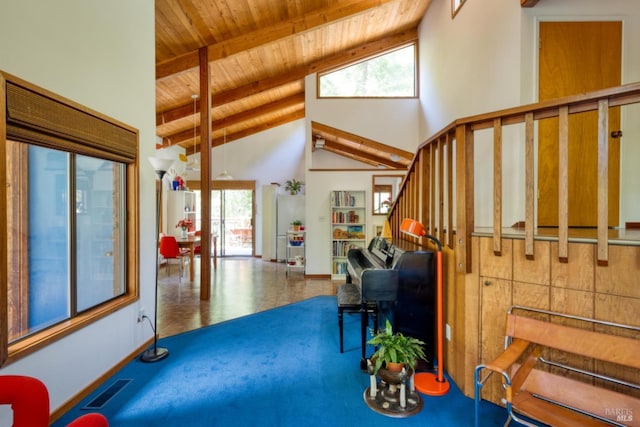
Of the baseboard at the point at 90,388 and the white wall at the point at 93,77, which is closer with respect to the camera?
the white wall at the point at 93,77

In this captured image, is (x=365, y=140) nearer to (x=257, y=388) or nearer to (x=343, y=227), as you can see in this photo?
(x=343, y=227)

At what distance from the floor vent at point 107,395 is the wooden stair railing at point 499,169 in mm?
2684

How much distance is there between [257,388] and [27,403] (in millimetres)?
1458

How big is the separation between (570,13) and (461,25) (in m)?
1.50

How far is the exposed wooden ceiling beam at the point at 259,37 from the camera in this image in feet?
15.0

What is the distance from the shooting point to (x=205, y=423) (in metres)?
1.95

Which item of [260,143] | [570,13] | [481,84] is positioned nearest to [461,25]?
[481,84]

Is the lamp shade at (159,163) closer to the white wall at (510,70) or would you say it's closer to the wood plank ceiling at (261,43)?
the wood plank ceiling at (261,43)

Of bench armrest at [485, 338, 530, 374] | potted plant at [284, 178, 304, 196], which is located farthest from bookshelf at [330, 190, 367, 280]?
bench armrest at [485, 338, 530, 374]

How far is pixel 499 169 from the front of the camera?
77.9 inches

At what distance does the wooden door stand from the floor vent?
3769 mm

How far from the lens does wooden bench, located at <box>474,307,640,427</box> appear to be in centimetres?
154

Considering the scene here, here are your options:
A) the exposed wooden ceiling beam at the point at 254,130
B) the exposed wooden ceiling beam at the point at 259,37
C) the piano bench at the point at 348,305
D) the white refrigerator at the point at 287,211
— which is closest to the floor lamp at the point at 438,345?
the piano bench at the point at 348,305

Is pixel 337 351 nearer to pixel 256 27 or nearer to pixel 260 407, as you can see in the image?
pixel 260 407
